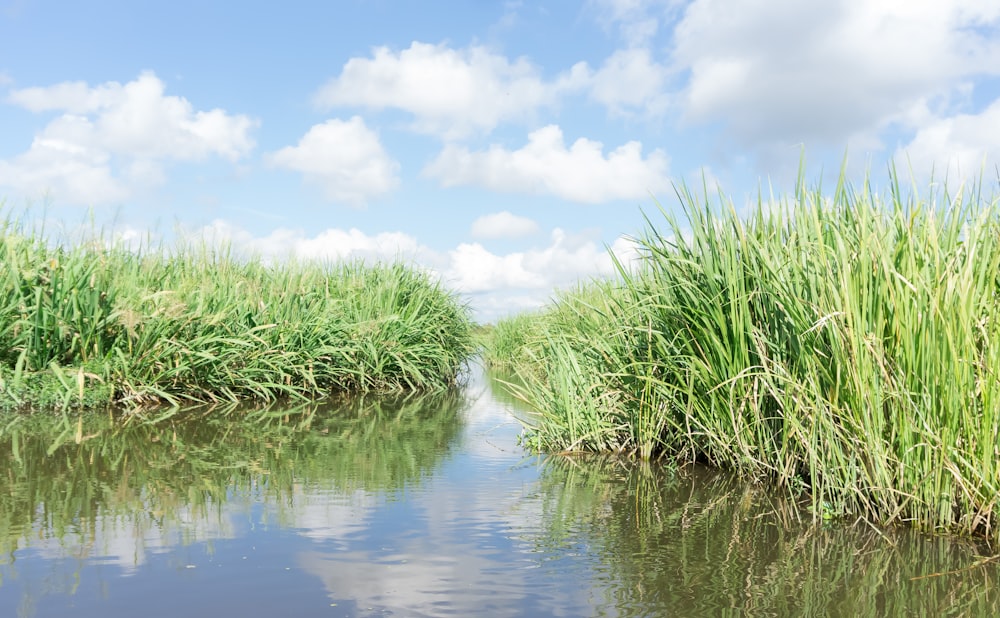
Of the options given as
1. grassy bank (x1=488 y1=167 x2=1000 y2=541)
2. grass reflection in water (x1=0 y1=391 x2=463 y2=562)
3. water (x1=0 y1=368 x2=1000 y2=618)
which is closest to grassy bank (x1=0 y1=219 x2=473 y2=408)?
grass reflection in water (x1=0 y1=391 x2=463 y2=562)

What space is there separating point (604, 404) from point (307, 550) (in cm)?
257

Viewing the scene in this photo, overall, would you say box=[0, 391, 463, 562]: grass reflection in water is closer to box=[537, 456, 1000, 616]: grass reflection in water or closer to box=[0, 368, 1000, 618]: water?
box=[0, 368, 1000, 618]: water

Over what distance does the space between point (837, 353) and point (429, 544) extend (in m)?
1.99

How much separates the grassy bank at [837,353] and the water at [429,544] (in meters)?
0.24

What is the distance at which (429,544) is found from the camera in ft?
10.4

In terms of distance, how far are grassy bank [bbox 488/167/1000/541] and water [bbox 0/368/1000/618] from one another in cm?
24

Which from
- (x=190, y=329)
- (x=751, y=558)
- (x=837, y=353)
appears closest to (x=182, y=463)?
(x=190, y=329)

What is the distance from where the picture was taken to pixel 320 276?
35.1ft

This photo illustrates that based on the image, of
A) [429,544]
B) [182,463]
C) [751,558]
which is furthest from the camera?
[182,463]

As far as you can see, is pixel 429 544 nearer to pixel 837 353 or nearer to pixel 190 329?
pixel 837 353

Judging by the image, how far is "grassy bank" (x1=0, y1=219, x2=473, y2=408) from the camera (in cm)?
688

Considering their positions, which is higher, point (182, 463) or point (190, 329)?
point (190, 329)

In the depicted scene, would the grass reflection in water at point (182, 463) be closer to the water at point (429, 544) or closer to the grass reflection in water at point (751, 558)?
the water at point (429, 544)

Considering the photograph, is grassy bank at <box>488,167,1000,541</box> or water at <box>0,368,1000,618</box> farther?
grassy bank at <box>488,167,1000,541</box>
